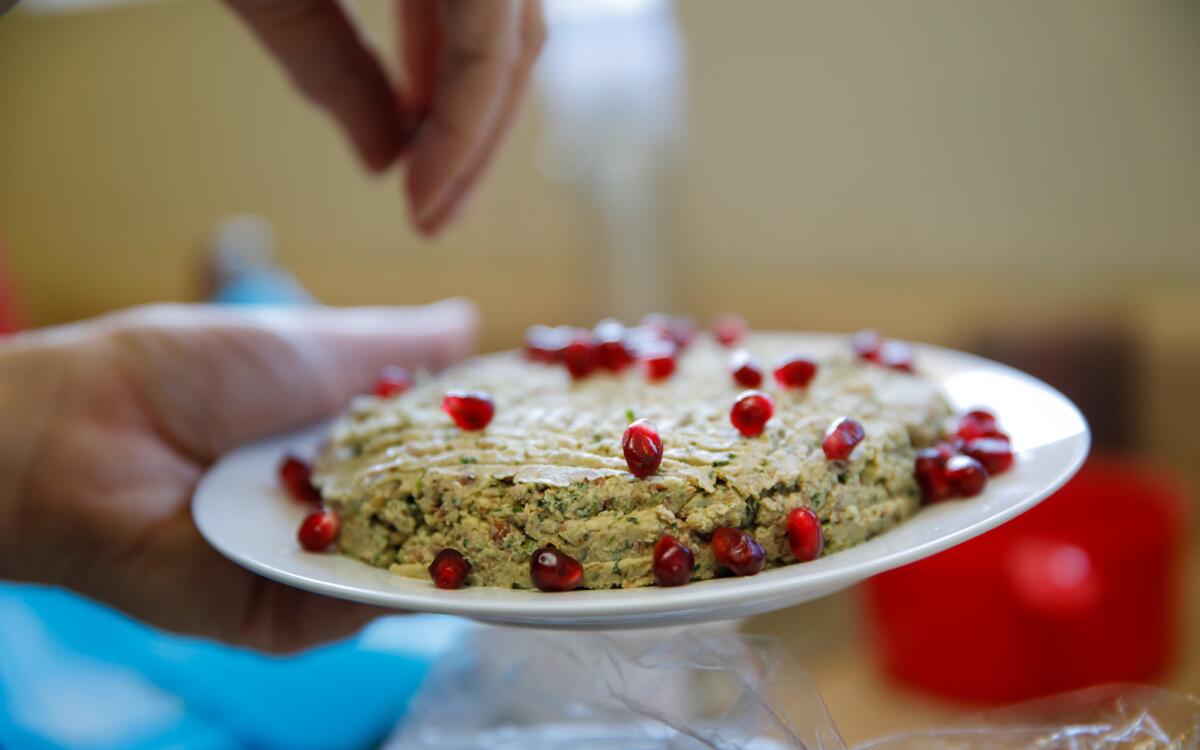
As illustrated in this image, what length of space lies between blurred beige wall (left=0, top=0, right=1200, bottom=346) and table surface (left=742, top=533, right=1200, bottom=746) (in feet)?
2.74

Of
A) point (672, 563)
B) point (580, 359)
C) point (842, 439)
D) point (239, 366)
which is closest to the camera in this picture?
point (672, 563)

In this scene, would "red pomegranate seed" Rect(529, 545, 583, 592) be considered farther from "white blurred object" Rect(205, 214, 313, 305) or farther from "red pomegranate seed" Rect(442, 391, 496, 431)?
"white blurred object" Rect(205, 214, 313, 305)

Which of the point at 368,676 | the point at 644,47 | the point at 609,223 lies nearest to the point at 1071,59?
the point at 644,47

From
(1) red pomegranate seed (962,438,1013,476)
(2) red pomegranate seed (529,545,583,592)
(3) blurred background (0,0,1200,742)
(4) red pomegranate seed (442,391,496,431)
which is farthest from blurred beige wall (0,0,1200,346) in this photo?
(2) red pomegranate seed (529,545,583,592)

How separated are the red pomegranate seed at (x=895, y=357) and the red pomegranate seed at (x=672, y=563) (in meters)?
0.45

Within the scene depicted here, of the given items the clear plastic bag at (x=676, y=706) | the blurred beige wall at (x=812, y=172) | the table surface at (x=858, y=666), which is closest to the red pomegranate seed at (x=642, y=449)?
the clear plastic bag at (x=676, y=706)

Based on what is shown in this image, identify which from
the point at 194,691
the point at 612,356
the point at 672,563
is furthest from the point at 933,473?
the point at 194,691

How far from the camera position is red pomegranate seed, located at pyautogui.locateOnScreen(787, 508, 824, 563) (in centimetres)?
73

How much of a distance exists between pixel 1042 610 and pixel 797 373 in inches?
51.3

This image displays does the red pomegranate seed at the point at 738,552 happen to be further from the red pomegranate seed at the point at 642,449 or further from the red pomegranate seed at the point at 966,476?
the red pomegranate seed at the point at 966,476

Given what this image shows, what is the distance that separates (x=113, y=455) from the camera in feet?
3.65

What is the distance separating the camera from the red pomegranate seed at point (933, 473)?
838mm

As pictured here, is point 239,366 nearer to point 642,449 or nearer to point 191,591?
point 191,591

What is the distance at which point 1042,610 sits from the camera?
199cm
